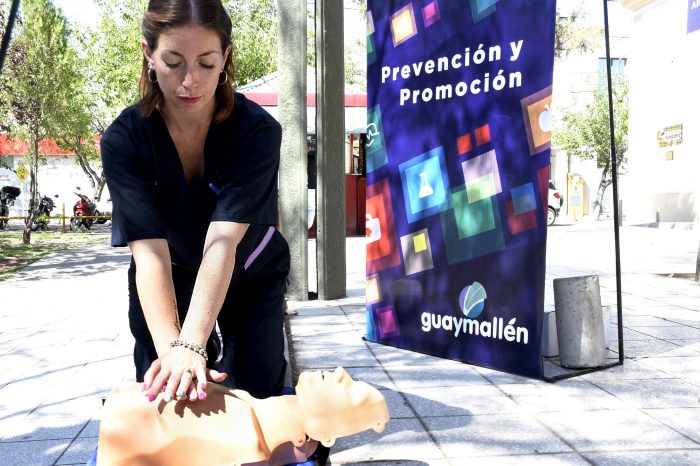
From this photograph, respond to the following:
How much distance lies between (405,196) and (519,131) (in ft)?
3.07

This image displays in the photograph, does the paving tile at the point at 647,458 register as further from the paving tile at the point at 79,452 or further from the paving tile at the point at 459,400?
the paving tile at the point at 79,452

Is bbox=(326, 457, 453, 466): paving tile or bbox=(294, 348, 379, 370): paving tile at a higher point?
bbox=(294, 348, 379, 370): paving tile

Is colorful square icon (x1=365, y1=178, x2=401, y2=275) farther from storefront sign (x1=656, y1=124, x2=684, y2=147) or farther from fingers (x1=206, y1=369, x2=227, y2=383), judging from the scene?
storefront sign (x1=656, y1=124, x2=684, y2=147)

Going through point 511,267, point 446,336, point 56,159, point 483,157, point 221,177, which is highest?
point 56,159

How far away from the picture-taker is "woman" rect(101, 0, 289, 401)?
2.00 m

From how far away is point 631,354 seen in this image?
4.42 metres

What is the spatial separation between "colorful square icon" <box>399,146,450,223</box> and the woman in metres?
1.71

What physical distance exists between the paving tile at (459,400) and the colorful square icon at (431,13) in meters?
2.16

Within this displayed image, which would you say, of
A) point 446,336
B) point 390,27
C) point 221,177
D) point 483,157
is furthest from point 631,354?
point 221,177

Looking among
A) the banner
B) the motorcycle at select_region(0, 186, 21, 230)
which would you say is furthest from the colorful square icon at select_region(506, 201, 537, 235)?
the motorcycle at select_region(0, 186, 21, 230)

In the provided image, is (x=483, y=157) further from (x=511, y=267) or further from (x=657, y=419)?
(x=657, y=419)

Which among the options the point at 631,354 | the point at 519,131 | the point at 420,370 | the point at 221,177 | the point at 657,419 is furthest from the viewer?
the point at 631,354

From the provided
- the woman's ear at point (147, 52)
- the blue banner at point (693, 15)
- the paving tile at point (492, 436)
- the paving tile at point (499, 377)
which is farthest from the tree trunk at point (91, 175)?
the woman's ear at point (147, 52)

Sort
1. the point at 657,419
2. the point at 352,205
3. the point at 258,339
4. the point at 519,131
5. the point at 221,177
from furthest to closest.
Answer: the point at 352,205, the point at 519,131, the point at 657,419, the point at 258,339, the point at 221,177
